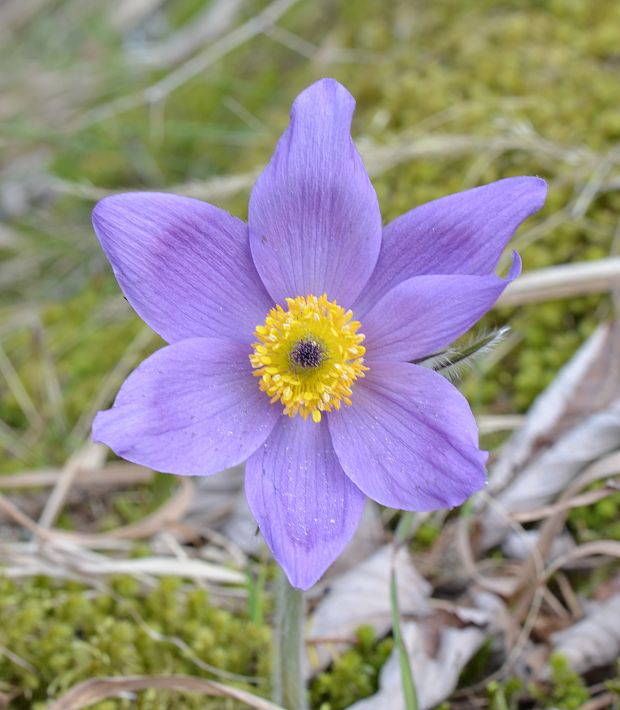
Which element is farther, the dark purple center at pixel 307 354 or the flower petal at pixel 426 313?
the dark purple center at pixel 307 354

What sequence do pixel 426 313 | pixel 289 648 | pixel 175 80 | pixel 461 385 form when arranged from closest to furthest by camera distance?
1. pixel 426 313
2. pixel 289 648
3. pixel 461 385
4. pixel 175 80

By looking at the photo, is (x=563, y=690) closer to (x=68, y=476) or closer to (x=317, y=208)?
(x=317, y=208)

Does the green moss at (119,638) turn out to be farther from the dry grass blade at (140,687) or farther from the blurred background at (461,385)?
the dry grass blade at (140,687)

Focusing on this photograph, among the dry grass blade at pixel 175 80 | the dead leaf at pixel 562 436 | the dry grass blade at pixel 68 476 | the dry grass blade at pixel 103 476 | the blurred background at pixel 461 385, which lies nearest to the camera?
the blurred background at pixel 461 385

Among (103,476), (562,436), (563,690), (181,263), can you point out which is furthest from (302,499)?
(103,476)

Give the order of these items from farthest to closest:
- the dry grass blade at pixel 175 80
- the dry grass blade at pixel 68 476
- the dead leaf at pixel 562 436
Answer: the dry grass blade at pixel 175 80
the dry grass blade at pixel 68 476
the dead leaf at pixel 562 436

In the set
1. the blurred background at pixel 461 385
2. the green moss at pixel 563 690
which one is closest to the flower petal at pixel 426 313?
the blurred background at pixel 461 385
